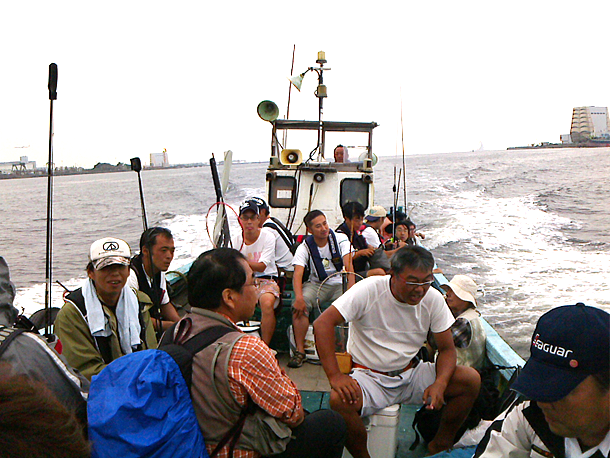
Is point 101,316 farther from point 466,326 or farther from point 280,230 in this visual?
point 280,230

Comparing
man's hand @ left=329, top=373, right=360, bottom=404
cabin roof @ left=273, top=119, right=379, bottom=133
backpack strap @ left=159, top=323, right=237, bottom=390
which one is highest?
cabin roof @ left=273, top=119, right=379, bottom=133

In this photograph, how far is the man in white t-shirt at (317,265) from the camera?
4.20 m

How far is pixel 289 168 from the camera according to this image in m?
7.63

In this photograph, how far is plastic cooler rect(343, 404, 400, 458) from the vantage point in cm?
263

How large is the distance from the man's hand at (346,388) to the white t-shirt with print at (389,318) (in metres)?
0.27

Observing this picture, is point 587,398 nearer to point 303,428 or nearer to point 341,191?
point 303,428

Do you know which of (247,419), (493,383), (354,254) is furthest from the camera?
(354,254)

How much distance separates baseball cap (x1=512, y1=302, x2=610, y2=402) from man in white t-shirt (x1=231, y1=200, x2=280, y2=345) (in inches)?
121

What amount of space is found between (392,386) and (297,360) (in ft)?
5.25

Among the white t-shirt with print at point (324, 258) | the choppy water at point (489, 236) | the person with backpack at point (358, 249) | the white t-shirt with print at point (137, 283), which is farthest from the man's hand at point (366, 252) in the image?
the white t-shirt with print at point (137, 283)

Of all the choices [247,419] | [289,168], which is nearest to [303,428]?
[247,419]

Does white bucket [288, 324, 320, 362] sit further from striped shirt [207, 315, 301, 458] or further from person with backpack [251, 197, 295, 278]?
striped shirt [207, 315, 301, 458]

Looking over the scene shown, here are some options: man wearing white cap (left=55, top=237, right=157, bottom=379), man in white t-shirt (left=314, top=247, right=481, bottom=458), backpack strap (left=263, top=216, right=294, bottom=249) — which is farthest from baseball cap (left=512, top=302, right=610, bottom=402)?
backpack strap (left=263, top=216, right=294, bottom=249)

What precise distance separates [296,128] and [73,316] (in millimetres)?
6092
